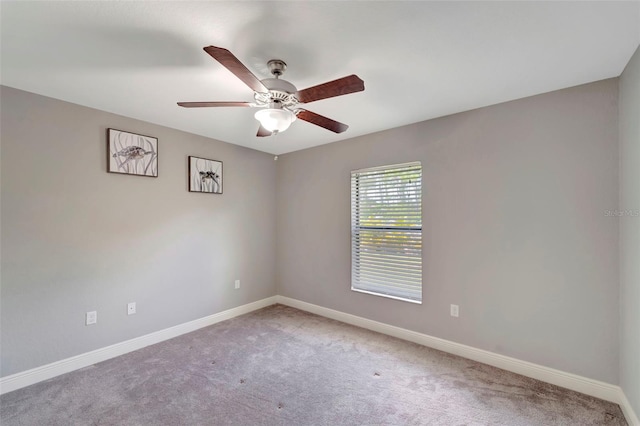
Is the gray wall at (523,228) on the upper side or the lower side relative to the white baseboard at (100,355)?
upper

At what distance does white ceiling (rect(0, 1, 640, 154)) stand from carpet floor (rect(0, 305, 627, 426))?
239 cm

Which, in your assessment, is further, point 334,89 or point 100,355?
point 100,355

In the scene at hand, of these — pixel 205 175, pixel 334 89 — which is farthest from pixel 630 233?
pixel 205 175

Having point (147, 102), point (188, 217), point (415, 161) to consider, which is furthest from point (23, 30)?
point (415, 161)

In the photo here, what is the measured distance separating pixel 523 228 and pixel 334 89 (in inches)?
80.0

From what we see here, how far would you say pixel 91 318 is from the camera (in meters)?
2.59

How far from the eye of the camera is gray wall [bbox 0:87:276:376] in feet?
7.31

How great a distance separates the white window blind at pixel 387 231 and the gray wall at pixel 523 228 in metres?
0.11

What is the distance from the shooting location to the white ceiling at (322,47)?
1410mm

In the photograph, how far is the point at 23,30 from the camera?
155cm

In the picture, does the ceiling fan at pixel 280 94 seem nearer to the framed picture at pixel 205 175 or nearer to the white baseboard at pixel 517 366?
the framed picture at pixel 205 175

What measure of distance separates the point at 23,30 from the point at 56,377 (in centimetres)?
260

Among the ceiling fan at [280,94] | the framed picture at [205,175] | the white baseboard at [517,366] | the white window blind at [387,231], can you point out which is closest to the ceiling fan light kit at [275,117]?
the ceiling fan at [280,94]

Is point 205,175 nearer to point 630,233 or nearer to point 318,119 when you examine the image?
point 318,119
